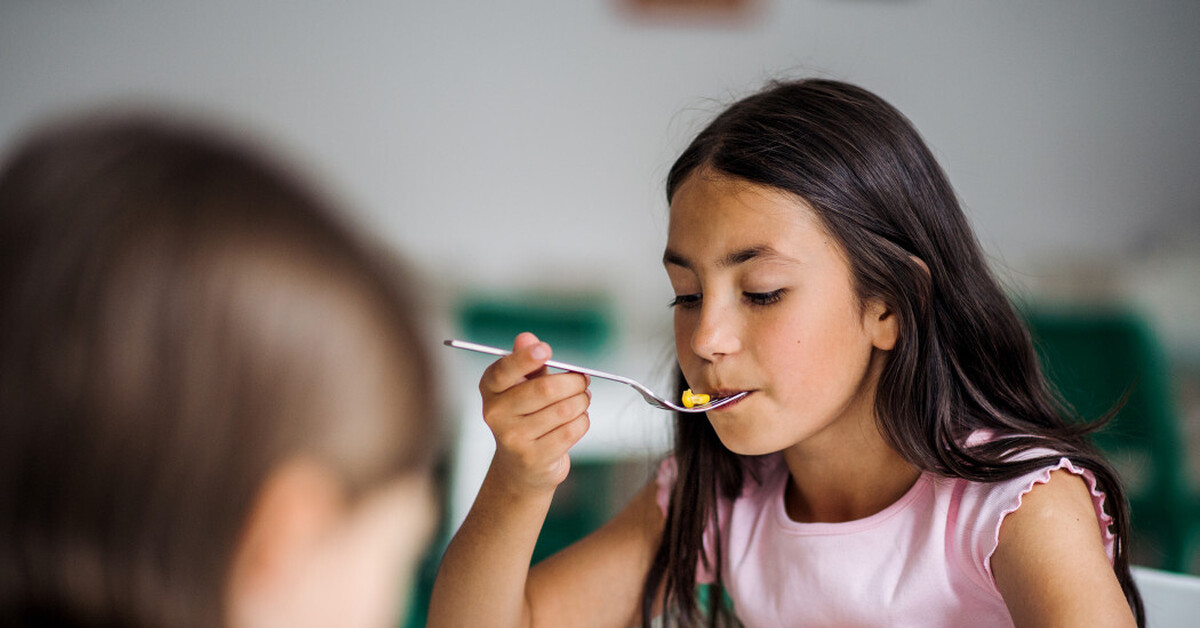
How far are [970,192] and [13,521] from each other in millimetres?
3595

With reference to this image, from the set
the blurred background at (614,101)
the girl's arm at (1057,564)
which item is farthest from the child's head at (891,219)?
the blurred background at (614,101)

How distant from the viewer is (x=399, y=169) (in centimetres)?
359

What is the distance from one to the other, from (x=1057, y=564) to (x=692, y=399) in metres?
0.36

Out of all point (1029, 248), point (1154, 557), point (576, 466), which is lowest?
point (1154, 557)

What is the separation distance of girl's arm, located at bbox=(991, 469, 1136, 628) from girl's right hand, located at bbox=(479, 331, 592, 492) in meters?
0.42

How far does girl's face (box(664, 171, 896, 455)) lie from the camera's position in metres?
0.97

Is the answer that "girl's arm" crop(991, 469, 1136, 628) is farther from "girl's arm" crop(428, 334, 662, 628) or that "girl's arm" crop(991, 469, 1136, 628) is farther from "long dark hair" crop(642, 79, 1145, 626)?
"girl's arm" crop(428, 334, 662, 628)

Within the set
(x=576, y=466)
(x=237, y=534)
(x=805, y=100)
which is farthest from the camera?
(x=576, y=466)

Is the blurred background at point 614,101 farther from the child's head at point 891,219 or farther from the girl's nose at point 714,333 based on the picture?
the girl's nose at point 714,333

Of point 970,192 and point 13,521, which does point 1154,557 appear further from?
point 13,521

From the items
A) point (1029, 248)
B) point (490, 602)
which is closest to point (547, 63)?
point (1029, 248)

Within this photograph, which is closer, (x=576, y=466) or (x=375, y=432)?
(x=375, y=432)

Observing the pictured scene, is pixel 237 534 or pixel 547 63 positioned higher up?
pixel 547 63

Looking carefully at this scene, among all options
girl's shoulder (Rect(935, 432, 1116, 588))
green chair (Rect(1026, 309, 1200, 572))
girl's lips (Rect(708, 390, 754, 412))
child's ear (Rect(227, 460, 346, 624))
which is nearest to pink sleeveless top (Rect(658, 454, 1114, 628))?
girl's shoulder (Rect(935, 432, 1116, 588))
